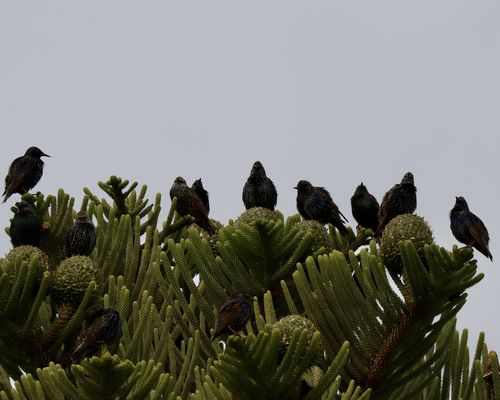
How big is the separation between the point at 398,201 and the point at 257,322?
1.62 m

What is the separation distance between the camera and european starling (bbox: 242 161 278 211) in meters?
7.34

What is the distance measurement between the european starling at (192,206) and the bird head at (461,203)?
76.6 inches

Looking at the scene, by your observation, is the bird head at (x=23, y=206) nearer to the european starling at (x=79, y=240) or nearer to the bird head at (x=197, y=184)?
the european starling at (x=79, y=240)

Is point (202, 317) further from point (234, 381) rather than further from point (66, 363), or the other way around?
point (234, 381)

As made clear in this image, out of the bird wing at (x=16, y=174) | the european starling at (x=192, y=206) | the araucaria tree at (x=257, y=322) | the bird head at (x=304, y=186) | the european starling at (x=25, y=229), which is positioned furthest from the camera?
the bird wing at (x=16, y=174)

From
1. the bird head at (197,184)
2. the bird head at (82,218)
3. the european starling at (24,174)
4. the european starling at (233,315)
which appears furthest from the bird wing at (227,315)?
the bird head at (197,184)

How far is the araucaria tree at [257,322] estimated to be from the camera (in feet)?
16.0

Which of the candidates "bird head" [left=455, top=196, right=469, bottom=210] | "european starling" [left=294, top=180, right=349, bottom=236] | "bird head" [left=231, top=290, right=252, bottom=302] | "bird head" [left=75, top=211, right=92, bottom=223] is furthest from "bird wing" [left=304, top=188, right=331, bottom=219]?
"bird head" [left=231, top=290, right=252, bottom=302]

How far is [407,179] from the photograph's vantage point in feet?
22.7

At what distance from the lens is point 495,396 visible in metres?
6.00

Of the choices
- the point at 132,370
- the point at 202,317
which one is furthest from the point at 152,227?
the point at 132,370

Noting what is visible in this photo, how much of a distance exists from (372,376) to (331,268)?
61cm

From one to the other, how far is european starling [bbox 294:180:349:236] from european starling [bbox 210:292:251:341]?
195 centimetres

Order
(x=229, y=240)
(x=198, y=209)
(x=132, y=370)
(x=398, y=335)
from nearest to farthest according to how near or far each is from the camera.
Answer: (x=132, y=370) → (x=398, y=335) → (x=229, y=240) → (x=198, y=209)
